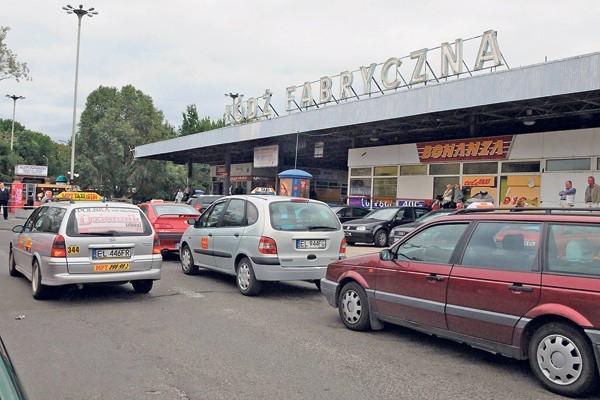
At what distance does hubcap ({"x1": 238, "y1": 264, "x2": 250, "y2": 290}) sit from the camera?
866 cm

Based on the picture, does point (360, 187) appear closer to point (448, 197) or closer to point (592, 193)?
point (448, 197)

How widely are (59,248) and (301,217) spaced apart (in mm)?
3604

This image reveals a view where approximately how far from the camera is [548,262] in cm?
482

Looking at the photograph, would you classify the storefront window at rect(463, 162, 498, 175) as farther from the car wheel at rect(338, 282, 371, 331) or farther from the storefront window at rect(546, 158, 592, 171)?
the car wheel at rect(338, 282, 371, 331)

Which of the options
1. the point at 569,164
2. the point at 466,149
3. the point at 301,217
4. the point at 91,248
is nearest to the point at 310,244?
the point at 301,217

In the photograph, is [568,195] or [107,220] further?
[568,195]

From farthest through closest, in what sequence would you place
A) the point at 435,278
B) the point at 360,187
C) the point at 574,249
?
1. the point at 360,187
2. the point at 435,278
3. the point at 574,249

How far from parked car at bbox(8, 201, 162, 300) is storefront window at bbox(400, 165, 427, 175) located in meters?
16.7

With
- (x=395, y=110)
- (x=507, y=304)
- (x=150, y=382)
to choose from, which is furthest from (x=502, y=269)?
(x=395, y=110)

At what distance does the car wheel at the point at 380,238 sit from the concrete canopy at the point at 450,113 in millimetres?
4484

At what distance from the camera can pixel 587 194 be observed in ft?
52.5

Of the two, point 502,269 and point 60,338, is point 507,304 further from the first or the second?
point 60,338

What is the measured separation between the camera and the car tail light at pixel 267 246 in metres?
8.37

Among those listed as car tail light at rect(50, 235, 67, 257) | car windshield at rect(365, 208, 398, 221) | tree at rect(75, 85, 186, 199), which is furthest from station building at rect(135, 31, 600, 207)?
tree at rect(75, 85, 186, 199)
